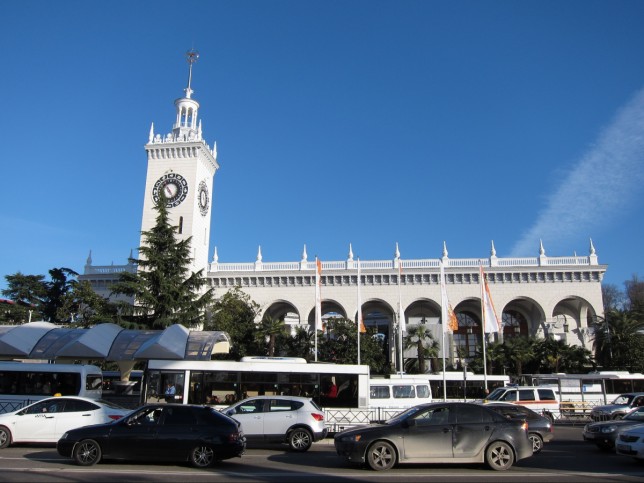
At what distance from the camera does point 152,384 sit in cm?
1867

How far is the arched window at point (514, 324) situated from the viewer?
49656mm

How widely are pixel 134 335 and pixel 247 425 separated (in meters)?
11.2

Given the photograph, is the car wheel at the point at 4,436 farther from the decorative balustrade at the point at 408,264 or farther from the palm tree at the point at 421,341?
the decorative balustrade at the point at 408,264

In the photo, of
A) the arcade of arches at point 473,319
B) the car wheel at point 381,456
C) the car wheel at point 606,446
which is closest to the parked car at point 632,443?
the car wheel at point 606,446

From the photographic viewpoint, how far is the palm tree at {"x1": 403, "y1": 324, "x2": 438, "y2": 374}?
41.9 metres

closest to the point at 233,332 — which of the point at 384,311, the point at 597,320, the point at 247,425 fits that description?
the point at 384,311

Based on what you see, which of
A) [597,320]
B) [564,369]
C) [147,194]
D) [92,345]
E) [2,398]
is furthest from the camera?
[147,194]

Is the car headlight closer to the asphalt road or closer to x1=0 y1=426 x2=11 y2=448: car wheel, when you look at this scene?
the asphalt road

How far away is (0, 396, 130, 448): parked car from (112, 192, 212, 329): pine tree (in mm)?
18266

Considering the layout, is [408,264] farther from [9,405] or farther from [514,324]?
[9,405]

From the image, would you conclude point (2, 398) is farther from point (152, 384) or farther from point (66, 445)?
point (66, 445)

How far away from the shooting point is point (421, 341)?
4341cm

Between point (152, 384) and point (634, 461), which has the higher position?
point (152, 384)

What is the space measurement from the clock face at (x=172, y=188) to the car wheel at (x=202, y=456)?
137ft
